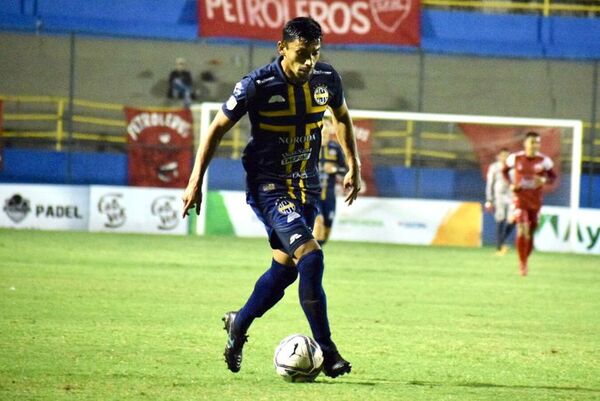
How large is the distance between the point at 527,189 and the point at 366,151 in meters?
7.17

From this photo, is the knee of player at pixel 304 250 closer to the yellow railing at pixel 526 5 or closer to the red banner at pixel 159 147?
the red banner at pixel 159 147

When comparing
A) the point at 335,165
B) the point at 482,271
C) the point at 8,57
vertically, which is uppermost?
the point at 8,57

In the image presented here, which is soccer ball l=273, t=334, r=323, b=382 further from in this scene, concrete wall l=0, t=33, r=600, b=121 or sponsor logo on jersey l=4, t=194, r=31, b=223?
concrete wall l=0, t=33, r=600, b=121

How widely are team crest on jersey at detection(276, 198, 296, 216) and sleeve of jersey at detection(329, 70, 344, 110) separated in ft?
2.29

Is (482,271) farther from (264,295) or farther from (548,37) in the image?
(548,37)

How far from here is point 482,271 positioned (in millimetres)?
18266

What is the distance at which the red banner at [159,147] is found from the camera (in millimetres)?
25078

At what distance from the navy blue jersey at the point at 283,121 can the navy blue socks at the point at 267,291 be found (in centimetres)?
46

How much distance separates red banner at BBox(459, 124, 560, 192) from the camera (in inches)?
981

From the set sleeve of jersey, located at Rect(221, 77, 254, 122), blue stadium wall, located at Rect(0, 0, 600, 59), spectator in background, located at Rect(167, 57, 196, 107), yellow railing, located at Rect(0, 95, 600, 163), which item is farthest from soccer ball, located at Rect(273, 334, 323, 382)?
spectator in background, located at Rect(167, 57, 196, 107)

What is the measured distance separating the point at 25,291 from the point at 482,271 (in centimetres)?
793

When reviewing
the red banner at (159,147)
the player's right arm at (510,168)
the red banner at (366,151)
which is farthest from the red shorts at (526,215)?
the red banner at (159,147)

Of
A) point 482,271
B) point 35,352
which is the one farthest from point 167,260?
point 35,352

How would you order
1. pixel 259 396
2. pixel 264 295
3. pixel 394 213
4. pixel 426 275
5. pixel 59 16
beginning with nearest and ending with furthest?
pixel 259 396
pixel 264 295
pixel 426 275
pixel 394 213
pixel 59 16
